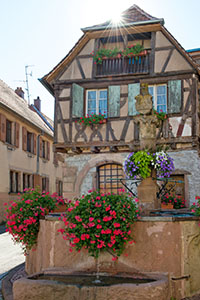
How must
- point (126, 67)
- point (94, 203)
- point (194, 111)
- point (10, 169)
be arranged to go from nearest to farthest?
1. point (94, 203)
2. point (194, 111)
3. point (126, 67)
4. point (10, 169)

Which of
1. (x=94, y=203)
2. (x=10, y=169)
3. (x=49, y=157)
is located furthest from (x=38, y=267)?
(x=49, y=157)

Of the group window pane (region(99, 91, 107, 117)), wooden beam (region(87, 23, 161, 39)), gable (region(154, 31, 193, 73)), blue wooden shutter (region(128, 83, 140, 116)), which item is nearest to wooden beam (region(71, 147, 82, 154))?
window pane (region(99, 91, 107, 117))

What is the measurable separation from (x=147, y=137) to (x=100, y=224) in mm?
2092

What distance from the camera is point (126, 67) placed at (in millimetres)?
13406

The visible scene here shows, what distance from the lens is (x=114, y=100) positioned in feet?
43.5

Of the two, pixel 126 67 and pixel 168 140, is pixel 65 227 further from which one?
pixel 126 67

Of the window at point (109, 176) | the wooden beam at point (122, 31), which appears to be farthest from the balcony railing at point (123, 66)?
the window at point (109, 176)

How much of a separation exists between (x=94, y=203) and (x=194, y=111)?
8077 millimetres

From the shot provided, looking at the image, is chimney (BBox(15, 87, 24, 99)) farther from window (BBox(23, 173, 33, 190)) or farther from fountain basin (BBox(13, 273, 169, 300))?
fountain basin (BBox(13, 273, 169, 300))

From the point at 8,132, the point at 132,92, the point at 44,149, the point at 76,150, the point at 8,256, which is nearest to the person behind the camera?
the point at 8,256

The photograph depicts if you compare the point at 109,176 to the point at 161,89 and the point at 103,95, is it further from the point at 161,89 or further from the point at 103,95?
the point at 161,89

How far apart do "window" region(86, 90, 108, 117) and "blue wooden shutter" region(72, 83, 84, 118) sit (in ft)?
1.20

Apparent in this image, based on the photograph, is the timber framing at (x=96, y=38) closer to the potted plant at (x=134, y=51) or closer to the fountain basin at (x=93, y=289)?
the potted plant at (x=134, y=51)

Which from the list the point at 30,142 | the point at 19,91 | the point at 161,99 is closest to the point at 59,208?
the point at 161,99
